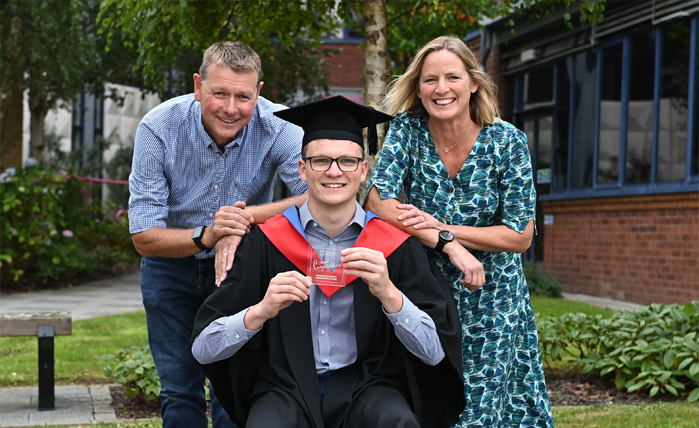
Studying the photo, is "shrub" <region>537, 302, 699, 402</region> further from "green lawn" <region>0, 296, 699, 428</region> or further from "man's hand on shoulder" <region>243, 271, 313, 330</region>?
"man's hand on shoulder" <region>243, 271, 313, 330</region>

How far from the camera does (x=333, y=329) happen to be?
3115 millimetres

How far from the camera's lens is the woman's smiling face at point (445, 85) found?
3.36 m

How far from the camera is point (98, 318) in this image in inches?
391

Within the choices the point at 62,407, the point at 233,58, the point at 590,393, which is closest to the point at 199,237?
the point at 233,58

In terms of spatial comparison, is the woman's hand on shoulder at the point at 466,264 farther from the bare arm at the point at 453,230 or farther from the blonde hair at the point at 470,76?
the blonde hair at the point at 470,76

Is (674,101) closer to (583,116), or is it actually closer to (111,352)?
(583,116)

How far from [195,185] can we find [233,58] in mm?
684

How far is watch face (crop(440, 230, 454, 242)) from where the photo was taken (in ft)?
10.7

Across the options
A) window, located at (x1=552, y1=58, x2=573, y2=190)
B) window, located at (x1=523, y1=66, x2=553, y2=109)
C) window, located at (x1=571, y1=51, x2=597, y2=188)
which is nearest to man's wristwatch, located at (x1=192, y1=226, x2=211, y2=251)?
window, located at (x1=571, y1=51, x2=597, y2=188)

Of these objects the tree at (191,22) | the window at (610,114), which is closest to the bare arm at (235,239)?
the tree at (191,22)

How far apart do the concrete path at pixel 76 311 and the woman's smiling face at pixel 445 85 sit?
3.34 m

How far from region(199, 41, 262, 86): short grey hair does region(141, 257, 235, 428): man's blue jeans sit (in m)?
0.93

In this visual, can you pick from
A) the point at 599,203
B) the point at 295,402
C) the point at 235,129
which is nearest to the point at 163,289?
the point at 235,129

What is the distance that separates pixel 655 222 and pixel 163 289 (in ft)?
28.5
